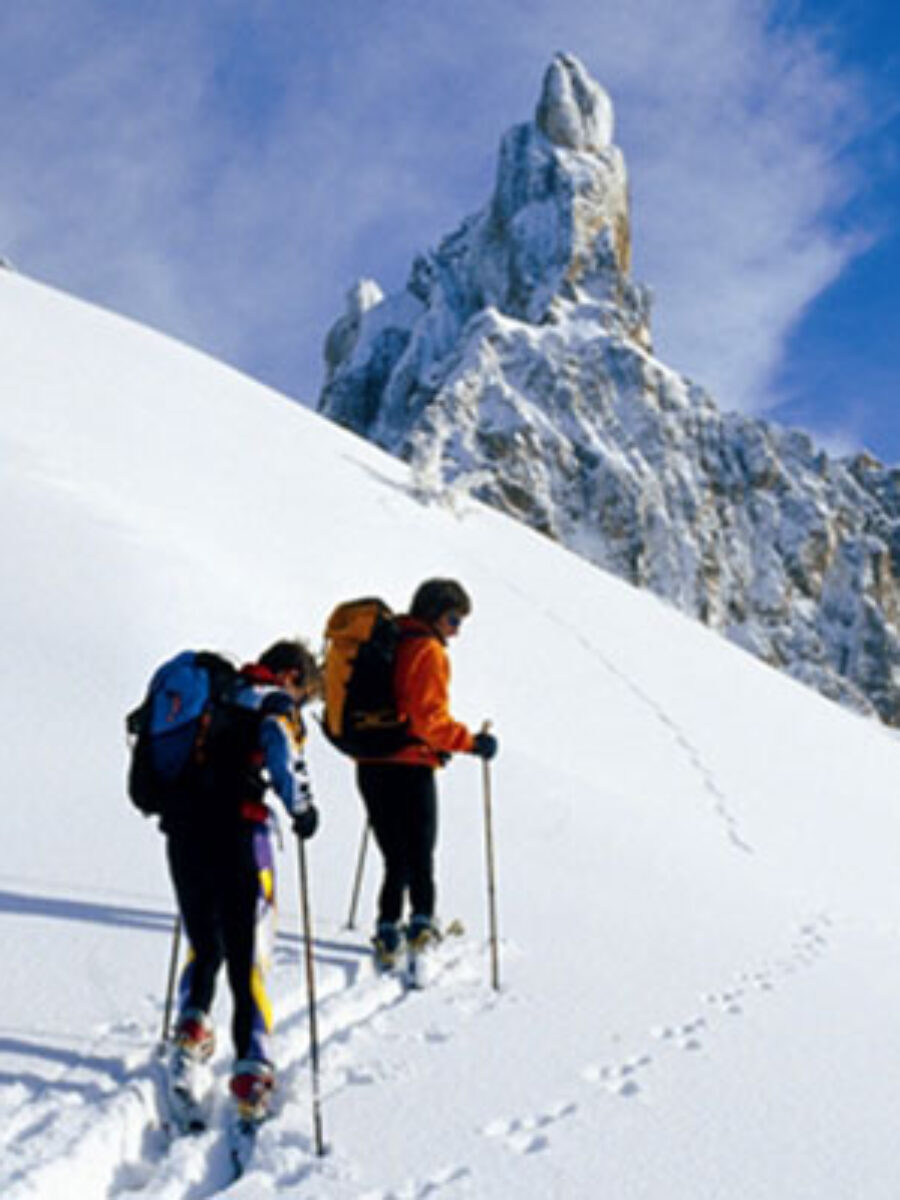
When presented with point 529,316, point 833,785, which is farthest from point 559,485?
point 833,785

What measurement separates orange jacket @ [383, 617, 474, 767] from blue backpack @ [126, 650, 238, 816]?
3.83ft

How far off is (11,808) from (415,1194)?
3.81m

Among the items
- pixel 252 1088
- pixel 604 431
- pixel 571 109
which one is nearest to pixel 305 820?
pixel 252 1088

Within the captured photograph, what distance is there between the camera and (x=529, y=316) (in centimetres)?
11819

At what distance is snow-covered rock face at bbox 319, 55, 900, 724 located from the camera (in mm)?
99250

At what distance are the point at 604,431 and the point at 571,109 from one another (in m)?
49.3

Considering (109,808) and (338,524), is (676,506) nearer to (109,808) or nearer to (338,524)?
(338,524)

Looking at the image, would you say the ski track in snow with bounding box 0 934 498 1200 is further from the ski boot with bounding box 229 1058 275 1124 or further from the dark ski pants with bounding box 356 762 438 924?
the dark ski pants with bounding box 356 762 438 924

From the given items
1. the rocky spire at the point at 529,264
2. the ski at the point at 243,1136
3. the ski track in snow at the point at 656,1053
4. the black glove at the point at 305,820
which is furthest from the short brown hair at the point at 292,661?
the rocky spire at the point at 529,264

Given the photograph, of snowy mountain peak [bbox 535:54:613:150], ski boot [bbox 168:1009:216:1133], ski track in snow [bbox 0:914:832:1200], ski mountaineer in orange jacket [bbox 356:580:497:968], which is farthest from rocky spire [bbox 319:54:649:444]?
ski boot [bbox 168:1009:216:1133]

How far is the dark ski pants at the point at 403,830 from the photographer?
4.87 metres

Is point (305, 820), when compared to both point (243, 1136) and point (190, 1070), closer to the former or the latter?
point (190, 1070)

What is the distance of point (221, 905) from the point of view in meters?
3.64

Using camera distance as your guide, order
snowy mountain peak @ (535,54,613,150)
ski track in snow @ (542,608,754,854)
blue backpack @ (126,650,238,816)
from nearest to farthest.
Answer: blue backpack @ (126,650,238,816) → ski track in snow @ (542,608,754,854) → snowy mountain peak @ (535,54,613,150)
